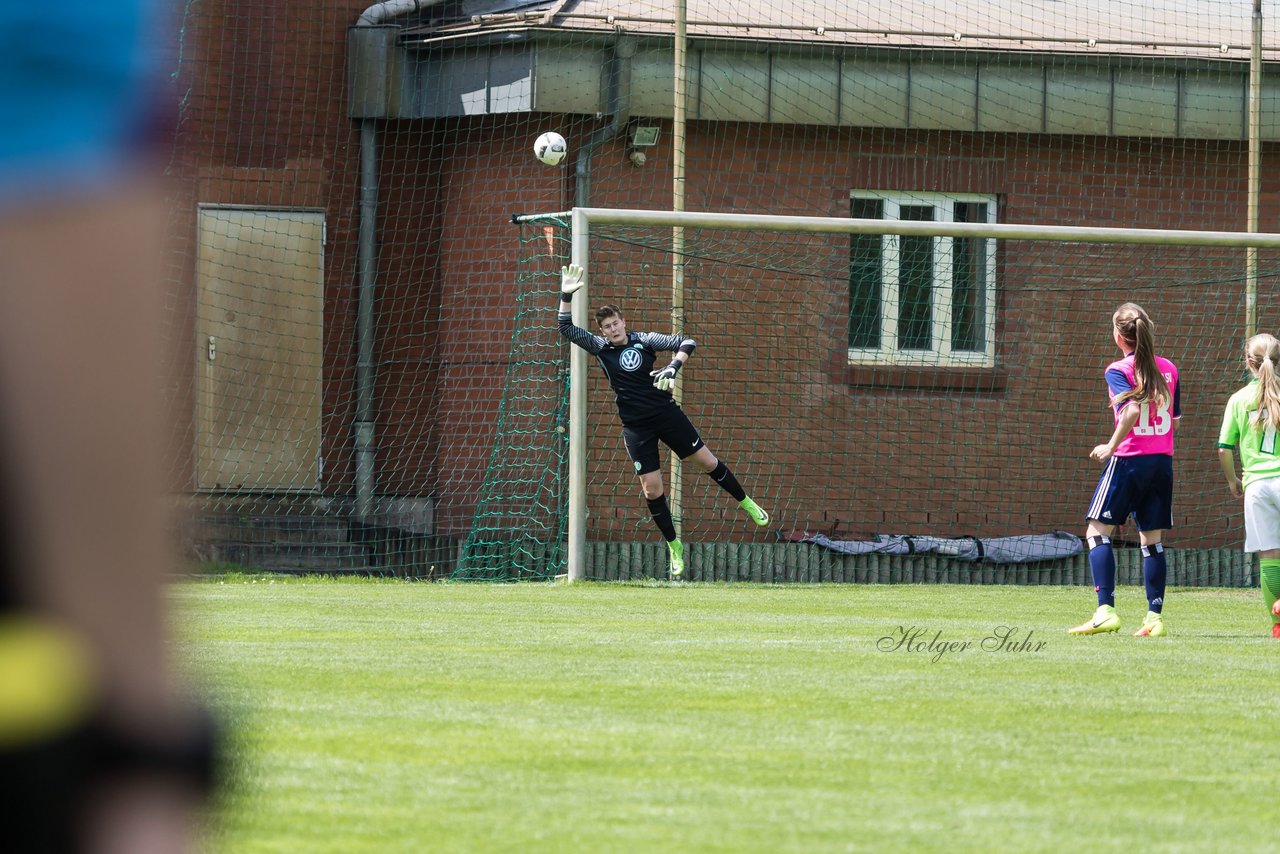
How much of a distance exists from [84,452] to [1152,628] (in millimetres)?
9542

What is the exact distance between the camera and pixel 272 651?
773cm

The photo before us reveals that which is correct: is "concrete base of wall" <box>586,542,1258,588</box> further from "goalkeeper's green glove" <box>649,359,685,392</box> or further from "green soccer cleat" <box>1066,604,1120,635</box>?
"green soccer cleat" <box>1066,604,1120,635</box>

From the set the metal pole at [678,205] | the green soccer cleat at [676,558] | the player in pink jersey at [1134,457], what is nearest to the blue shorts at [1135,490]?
the player in pink jersey at [1134,457]

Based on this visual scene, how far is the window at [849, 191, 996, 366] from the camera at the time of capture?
15.4m

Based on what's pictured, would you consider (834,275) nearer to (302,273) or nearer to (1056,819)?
(302,273)

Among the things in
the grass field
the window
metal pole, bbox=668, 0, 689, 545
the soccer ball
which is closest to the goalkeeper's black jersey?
metal pole, bbox=668, 0, 689, 545

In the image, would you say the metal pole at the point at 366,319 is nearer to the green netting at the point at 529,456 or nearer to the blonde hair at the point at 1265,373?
the green netting at the point at 529,456

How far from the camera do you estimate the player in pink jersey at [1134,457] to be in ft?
30.9

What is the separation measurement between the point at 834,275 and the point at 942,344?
1098 mm

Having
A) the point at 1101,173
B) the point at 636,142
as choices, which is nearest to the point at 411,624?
the point at 636,142

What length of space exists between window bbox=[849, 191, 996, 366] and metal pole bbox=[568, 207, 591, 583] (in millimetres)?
3124

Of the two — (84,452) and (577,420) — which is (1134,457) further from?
(84,452)

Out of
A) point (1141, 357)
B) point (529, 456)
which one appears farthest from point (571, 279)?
point (1141, 357)

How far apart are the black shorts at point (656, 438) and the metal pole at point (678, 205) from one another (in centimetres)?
60
